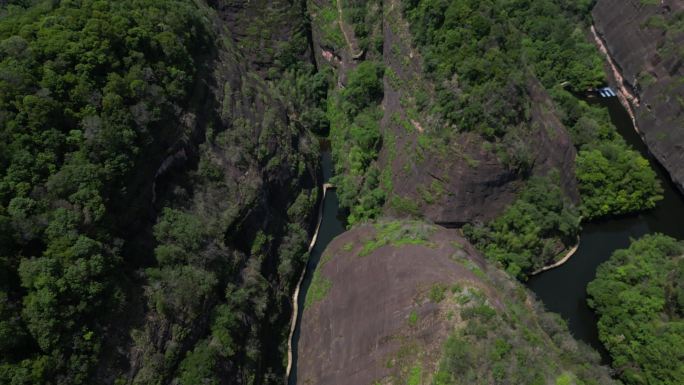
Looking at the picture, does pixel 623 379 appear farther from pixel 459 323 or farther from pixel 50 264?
pixel 50 264

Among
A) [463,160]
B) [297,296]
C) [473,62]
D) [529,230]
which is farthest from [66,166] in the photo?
[529,230]

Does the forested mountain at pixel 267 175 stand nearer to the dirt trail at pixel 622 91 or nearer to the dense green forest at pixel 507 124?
the dense green forest at pixel 507 124

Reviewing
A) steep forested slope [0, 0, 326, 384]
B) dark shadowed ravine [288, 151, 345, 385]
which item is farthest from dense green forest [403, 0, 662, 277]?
steep forested slope [0, 0, 326, 384]

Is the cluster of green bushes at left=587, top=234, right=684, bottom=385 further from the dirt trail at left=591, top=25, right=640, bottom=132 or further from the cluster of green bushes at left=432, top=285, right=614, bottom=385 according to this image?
the dirt trail at left=591, top=25, right=640, bottom=132

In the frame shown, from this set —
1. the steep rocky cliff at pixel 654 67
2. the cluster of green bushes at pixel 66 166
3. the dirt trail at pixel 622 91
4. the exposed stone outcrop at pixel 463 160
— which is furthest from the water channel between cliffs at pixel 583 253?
the cluster of green bushes at pixel 66 166

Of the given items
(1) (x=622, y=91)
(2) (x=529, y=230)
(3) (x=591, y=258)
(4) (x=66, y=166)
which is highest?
(1) (x=622, y=91)

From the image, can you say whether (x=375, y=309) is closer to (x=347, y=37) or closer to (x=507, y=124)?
(x=507, y=124)

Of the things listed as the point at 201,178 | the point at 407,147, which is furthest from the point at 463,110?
the point at 201,178
